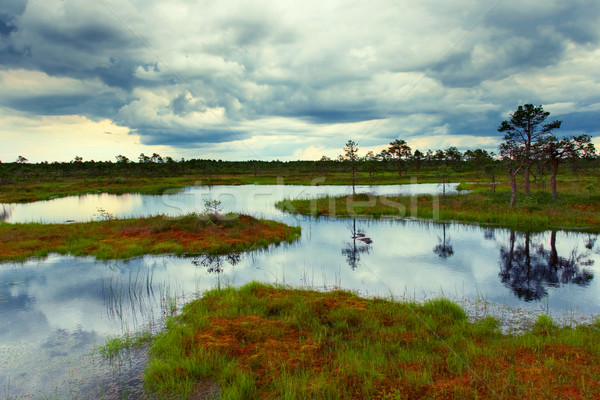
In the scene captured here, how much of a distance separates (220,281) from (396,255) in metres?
10.2

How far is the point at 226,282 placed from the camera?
14633 mm

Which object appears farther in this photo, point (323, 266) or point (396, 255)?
point (396, 255)

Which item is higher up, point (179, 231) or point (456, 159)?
point (456, 159)

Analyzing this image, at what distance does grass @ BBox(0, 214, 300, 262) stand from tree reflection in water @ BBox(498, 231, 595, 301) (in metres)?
13.5

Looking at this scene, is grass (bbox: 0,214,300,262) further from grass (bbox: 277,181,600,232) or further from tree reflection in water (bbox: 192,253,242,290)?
grass (bbox: 277,181,600,232)

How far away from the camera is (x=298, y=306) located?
35.3ft

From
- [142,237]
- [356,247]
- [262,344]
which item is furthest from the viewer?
[142,237]

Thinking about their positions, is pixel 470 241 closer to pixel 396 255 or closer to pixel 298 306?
pixel 396 255

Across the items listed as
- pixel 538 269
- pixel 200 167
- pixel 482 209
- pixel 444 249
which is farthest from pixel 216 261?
pixel 200 167

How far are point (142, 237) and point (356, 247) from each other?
14579 mm

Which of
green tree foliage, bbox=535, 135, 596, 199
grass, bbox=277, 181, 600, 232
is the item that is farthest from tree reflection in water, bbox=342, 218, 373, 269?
green tree foliage, bbox=535, 135, 596, 199

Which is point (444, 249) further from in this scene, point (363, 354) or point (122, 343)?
point (122, 343)

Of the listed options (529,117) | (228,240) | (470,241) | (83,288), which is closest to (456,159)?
(529,117)

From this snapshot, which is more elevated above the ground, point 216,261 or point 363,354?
point 363,354
